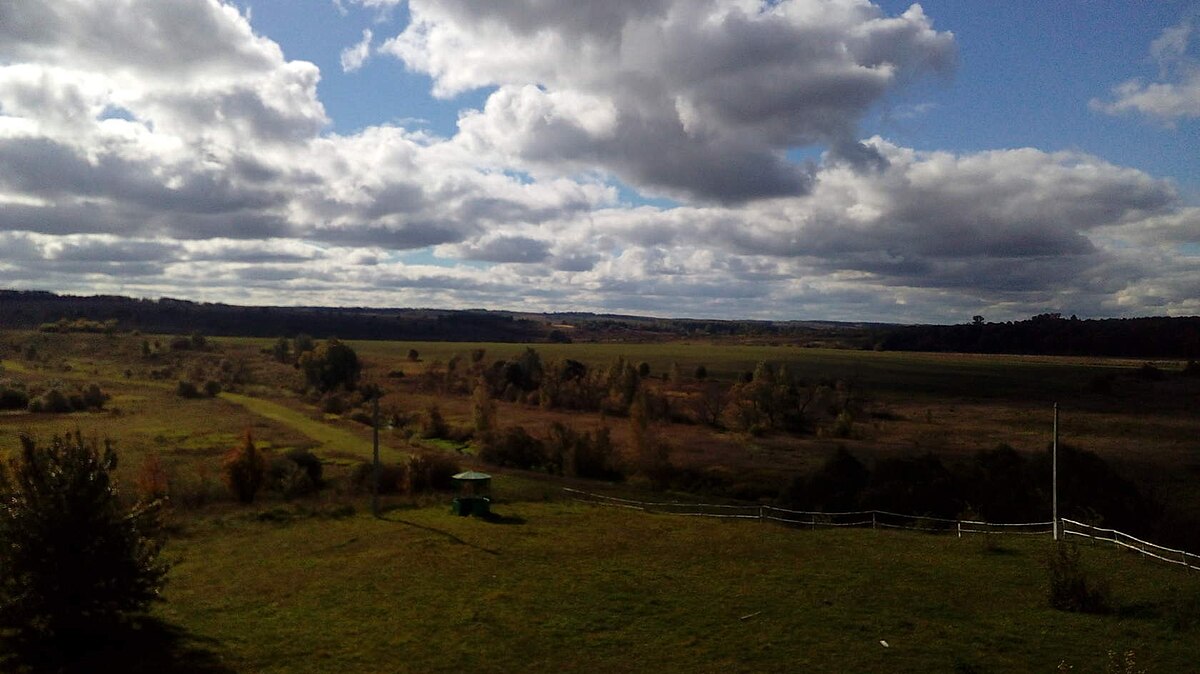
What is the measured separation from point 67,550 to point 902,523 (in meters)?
33.7

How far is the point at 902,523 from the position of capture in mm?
36875

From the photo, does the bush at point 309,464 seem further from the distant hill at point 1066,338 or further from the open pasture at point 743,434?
the distant hill at point 1066,338

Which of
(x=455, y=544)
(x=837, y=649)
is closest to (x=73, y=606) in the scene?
(x=455, y=544)

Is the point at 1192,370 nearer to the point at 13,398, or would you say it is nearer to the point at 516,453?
the point at 516,453

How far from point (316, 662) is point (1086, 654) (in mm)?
15740

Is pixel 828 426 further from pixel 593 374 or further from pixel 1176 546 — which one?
pixel 1176 546

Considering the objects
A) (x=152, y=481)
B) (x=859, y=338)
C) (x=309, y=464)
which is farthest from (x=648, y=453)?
(x=859, y=338)

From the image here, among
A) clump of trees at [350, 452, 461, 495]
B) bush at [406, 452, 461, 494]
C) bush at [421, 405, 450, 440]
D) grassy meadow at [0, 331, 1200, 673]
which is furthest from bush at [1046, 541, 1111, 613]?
bush at [421, 405, 450, 440]

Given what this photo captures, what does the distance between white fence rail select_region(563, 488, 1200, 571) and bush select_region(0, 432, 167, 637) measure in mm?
24616

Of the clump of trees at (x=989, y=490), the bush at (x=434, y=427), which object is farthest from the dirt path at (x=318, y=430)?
the clump of trees at (x=989, y=490)

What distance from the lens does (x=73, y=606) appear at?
1588 centimetres

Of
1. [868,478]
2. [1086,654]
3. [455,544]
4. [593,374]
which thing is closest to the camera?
[1086,654]

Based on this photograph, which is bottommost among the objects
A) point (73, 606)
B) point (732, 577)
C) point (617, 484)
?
point (617, 484)

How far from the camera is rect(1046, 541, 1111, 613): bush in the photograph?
58.4 ft
